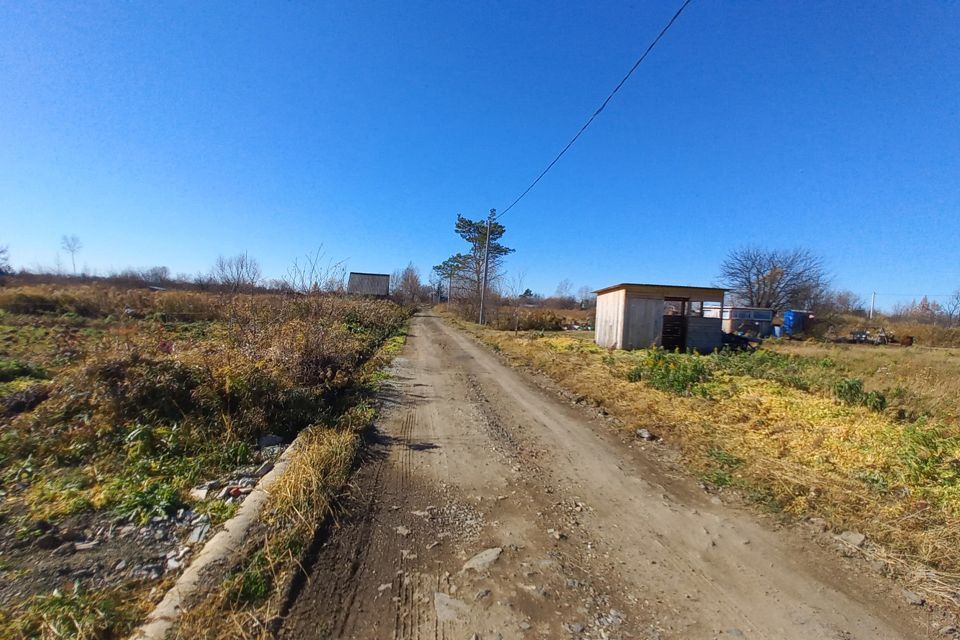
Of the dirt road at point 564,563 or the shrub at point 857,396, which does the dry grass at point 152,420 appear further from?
the shrub at point 857,396

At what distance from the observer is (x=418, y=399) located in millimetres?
6980

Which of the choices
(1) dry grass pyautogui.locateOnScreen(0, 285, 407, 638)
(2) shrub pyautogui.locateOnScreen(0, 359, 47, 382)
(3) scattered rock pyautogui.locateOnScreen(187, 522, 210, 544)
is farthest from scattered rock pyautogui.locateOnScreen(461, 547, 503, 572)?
(2) shrub pyautogui.locateOnScreen(0, 359, 47, 382)

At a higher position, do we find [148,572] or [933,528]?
[933,528]

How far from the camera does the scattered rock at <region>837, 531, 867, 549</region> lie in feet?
9.77

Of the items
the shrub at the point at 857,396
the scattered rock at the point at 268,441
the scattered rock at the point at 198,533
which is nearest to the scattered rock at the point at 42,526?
the scattered rock at the point at 198,533

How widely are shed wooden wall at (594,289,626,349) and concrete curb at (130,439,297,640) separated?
15.3 metres

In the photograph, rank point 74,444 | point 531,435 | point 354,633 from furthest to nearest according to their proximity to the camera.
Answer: point 531,435, point 74,444, point 354,633

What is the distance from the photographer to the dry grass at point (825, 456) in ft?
10.2

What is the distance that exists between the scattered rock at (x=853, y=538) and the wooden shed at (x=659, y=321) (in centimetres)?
1357

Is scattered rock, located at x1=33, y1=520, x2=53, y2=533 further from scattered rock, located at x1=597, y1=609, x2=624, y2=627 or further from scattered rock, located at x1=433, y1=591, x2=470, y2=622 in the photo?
scattered rock, located at x1=597, y1=609, x2=624, y2=627

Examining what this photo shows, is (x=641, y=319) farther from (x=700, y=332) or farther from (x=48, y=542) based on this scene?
(x=48, y=542)

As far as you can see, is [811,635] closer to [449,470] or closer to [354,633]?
[354,633]

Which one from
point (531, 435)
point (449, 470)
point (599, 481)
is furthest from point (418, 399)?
point (599, 481)

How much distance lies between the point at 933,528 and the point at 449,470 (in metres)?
4.06
